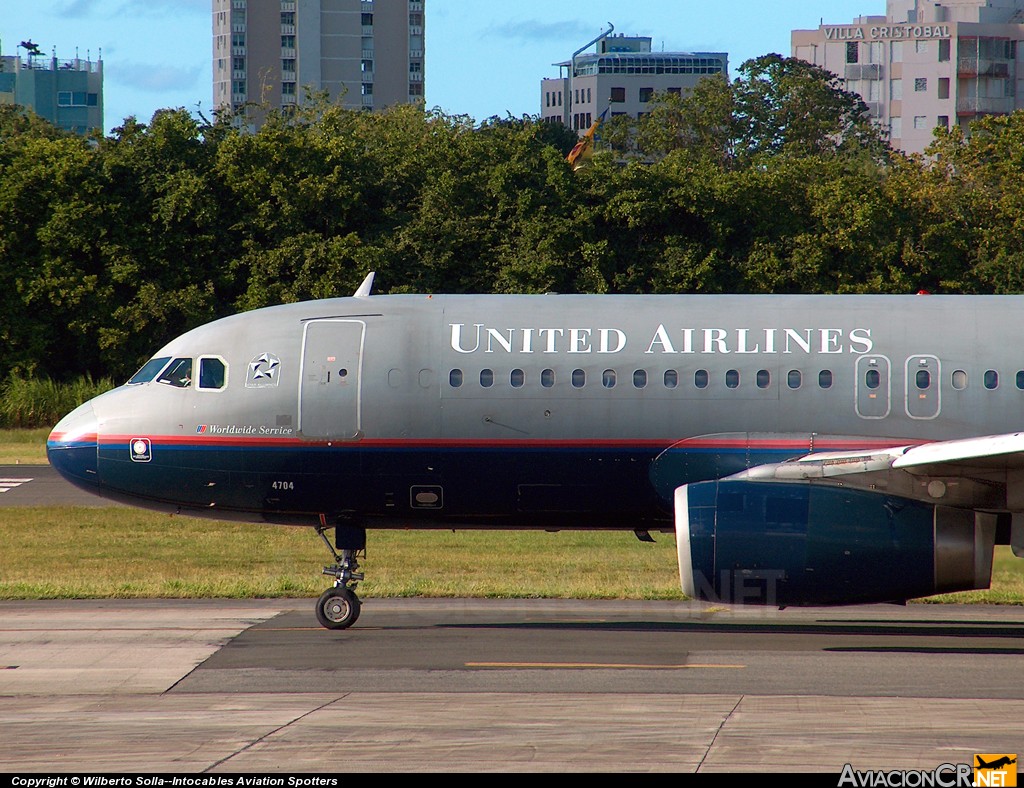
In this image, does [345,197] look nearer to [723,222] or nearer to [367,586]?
[723,222]

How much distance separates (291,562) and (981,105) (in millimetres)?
149807

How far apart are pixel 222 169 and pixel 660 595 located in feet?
112

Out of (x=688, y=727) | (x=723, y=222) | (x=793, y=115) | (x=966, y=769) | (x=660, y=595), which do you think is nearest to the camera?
(x=966, y=769)

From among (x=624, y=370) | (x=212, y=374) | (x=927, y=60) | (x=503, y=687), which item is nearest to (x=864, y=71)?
(x=927, y=60)

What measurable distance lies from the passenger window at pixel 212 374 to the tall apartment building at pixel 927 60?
15129 centimetres

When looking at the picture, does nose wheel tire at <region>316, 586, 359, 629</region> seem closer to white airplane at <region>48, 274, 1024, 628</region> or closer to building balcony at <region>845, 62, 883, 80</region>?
white airplane at <region>48, 274, 1024, 628</region>

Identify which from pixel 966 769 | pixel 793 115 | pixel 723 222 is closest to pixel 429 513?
pixel 966 769

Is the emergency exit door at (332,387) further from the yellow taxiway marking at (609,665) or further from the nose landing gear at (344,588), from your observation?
the yellow taxiway marking at (609,665)

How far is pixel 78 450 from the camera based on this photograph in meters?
18.9

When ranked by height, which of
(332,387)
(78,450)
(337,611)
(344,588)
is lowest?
(337,611)

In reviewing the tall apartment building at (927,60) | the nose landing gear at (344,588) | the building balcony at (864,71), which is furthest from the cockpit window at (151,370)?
the building balcony at (864,71)

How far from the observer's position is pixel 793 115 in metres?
118

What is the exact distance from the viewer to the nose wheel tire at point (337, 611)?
1886 cm

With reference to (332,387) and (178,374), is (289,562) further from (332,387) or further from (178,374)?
(332,387)
